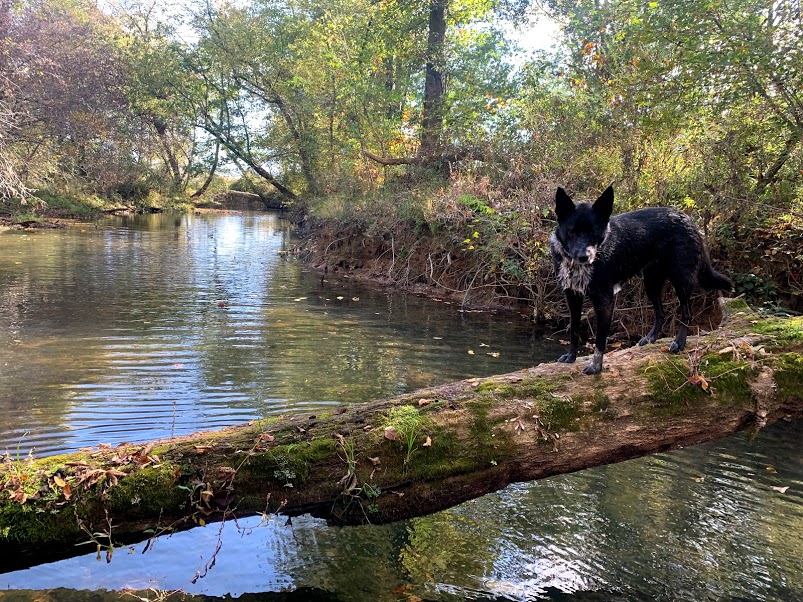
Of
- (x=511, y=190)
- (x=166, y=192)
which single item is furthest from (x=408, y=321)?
(x=166, y=192)

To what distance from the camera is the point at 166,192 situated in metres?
48.4

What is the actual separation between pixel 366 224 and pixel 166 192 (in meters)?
36.3

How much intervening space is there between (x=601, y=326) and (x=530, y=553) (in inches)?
73.6

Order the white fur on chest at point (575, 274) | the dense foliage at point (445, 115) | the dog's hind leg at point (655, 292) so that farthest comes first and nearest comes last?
the dense foliage at point (445, 115) → the dog's hind leg at point (655, 292) → the white fur on chest at point (575, 274)

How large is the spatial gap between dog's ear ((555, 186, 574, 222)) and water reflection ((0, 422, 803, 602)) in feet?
8.61

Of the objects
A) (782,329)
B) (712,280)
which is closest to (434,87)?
(712,280)

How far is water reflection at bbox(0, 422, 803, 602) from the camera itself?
12.3 ft

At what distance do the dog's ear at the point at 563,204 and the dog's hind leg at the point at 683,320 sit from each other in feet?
4.47

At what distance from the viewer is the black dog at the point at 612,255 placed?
405 centimetres

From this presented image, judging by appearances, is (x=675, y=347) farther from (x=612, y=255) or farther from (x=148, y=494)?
(x=148, y=494)

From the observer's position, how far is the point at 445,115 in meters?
18.8

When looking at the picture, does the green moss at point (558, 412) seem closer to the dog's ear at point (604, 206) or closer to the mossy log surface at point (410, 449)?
the mossy log surface at point (410, 449)

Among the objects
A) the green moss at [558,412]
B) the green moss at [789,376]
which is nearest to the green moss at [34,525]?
the green moss at [558,412]

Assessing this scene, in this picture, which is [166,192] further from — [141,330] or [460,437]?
[460,437]
